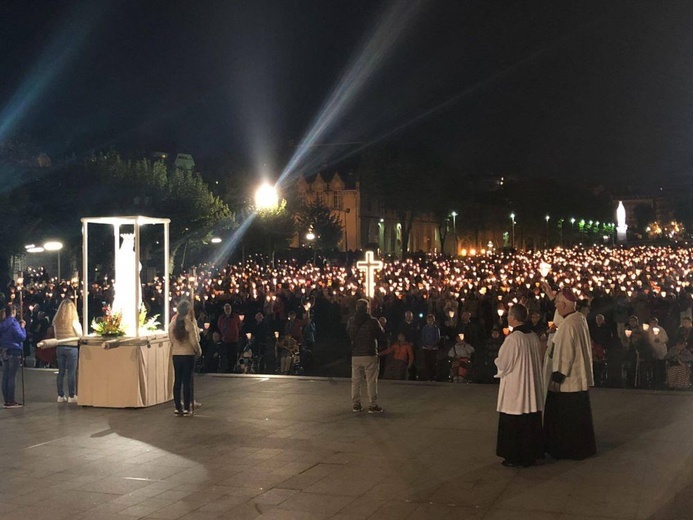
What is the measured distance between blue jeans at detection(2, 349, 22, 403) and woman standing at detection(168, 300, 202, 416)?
8.59 ft

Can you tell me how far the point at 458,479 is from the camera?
26.6ft

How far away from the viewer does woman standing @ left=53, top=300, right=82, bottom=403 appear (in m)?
12.8

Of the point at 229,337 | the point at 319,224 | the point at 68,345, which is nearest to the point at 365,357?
the point at 68,345

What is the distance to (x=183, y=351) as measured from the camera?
11.8 m

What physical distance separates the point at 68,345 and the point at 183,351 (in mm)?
2254

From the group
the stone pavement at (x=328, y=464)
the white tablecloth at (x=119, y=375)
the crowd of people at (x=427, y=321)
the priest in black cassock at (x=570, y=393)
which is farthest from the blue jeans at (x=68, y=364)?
the priest in black cassock at (x=570, y=393)

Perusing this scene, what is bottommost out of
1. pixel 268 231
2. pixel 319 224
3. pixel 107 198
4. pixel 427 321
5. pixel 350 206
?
pixel 427 321

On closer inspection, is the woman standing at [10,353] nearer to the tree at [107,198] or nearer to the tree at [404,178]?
the tree at [107,198]

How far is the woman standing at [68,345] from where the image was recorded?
12.8 metres

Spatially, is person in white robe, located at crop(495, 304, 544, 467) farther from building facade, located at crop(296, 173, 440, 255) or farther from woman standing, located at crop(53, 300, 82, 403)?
building facade, located at crop(296, 173, 440, 255)

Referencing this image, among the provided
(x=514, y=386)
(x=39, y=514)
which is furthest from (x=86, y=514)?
(x=514, y=386)

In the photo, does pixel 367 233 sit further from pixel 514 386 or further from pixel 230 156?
pixel 514 386

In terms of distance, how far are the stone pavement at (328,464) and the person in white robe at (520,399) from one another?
200 millimetres

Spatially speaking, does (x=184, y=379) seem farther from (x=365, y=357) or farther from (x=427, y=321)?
(x=427, y=321)
